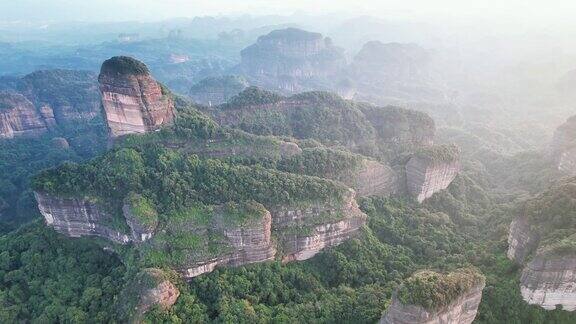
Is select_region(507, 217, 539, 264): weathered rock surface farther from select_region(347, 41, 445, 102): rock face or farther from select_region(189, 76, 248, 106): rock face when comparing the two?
select_region(347, 41, 445, 102): rock face

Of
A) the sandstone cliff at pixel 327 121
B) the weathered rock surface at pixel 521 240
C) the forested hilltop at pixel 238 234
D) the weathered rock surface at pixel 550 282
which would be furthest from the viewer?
the sandstone cliff at pixel 327 121

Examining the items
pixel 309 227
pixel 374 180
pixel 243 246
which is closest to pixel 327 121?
pixel 374 180

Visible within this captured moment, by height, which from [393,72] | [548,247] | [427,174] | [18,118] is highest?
[548,247]

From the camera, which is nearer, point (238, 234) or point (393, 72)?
point (238, 234)

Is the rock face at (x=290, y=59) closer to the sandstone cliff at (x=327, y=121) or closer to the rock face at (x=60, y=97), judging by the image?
the rock face at (x=60, y=97)

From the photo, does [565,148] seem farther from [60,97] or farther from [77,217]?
[60,97]

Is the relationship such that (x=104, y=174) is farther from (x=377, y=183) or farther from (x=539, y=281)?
(x=539, y=281)

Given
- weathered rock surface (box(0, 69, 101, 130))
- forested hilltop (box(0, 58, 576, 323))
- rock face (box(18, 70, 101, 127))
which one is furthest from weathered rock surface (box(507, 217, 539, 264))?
rock face (box(18, 70, 101, 127))

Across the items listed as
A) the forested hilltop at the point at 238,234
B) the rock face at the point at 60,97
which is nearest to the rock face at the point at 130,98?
the forested hilltop at the point at 238,234
